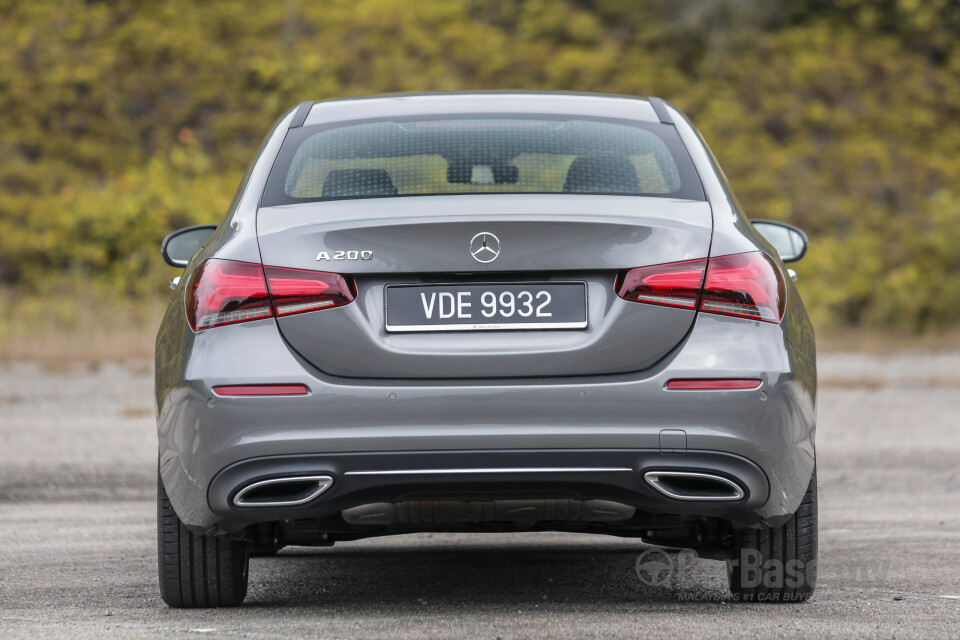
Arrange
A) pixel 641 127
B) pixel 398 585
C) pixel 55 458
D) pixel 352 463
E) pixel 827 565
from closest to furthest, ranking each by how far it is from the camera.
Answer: pixel 352 463, pixel 641 127, pixel 398 585, pixel 827 565, pixel 55 458

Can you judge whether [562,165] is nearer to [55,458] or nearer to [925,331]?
[55,458]

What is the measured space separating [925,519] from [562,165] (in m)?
3.02

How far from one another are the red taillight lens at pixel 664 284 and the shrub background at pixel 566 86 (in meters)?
17.7

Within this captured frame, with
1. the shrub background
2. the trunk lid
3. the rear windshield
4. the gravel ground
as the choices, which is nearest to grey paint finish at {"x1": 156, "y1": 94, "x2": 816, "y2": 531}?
the trunk lid

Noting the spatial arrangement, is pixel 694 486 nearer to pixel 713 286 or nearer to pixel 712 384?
pixel 712 384

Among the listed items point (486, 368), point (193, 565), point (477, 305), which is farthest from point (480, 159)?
point (193, 565)

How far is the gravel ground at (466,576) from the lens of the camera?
3877mm

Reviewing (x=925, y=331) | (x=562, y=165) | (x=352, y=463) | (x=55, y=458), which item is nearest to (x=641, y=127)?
(x=562, y=165)

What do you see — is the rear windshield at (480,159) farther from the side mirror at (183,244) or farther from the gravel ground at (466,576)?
the gravel ground at (466,576)

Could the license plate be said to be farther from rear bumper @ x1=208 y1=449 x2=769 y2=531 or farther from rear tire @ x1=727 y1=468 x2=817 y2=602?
rear tire @ x1=727 y1=468 x2=817 y2=602

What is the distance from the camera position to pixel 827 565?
16.4ft

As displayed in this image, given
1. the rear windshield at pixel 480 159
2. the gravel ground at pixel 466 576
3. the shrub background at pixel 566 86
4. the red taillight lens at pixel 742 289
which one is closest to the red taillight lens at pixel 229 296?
the rear windshield at pixel 480 159

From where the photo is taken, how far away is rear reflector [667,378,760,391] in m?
3.50

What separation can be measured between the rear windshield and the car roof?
0.07 meters
